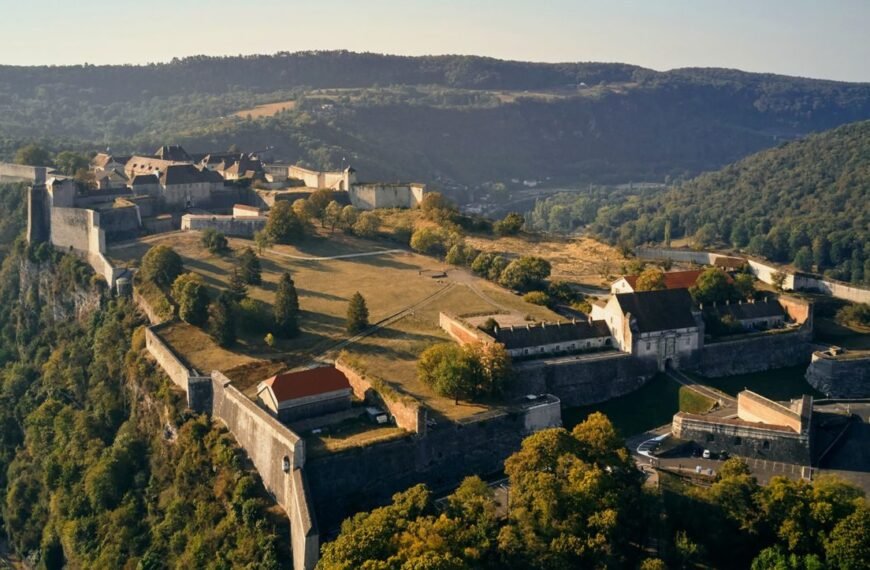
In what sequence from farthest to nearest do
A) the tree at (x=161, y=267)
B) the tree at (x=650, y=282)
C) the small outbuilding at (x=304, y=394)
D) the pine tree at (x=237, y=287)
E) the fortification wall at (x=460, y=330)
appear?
the tree at (x=161, y=267), the tree at (x=650, y=282), the pine tree at (x=237, y=287), the fortification wall at (x=460, y=330), the small outbuilding at (x=304, y=394)

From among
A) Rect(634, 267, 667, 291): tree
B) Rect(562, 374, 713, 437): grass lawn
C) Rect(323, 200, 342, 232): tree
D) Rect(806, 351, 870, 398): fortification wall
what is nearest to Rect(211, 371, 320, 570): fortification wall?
Rect(562, 374, 713, 437): grass lawn

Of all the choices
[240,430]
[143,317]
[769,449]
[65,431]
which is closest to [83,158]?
[143,317]

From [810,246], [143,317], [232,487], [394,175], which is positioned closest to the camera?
[232,487]

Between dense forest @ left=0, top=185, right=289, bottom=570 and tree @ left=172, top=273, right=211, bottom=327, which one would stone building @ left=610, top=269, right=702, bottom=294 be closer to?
tree @ left=172, top=273, right=211, bottom=327

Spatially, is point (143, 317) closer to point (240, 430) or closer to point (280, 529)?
point (240, 430)

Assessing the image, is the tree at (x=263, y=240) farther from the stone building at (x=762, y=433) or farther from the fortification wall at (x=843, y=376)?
the fortification wall at (x=843, y=376)

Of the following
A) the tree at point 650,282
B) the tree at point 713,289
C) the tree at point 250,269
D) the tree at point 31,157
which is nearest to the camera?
the tree at point 650,282

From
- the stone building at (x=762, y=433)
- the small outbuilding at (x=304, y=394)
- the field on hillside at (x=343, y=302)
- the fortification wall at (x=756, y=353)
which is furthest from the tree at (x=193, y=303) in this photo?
the fortification wall at (x=756, y=353)
